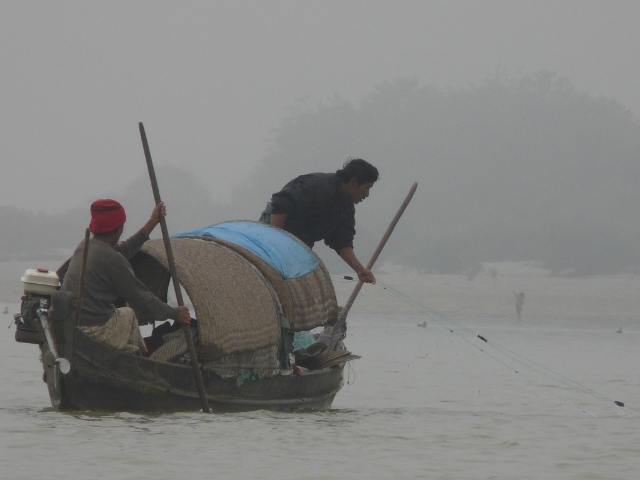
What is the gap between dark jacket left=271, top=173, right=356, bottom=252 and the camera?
1005 cm

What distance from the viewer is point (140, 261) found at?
1040cm

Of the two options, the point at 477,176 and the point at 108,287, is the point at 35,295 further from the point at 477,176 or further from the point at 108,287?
the point at 477,176

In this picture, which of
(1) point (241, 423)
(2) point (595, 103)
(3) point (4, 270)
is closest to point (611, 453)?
(1) point (241, 423)

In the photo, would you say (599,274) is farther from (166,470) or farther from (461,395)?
(166,470)

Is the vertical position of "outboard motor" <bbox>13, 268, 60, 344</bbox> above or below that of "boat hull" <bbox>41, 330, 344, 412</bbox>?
above

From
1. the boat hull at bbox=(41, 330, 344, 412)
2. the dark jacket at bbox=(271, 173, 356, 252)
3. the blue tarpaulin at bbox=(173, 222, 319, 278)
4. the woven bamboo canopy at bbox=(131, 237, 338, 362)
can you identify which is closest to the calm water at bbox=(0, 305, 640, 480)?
the boat hull at bbox=(41, 330, 344, 412)

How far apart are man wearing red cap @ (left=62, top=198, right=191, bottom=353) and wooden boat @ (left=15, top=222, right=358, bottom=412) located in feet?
0.49

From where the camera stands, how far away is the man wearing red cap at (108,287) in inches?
325

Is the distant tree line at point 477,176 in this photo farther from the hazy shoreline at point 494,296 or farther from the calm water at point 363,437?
the calm water at point 363,437

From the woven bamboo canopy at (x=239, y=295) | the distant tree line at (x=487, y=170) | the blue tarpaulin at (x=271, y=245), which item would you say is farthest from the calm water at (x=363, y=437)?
the distant tree line at (x=487, y=170)

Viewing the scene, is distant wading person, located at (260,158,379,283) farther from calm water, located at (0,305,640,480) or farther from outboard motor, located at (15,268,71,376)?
outboard motor, located at (15,268,71,376)

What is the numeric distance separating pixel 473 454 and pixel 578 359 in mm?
12306

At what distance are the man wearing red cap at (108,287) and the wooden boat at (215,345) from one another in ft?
0.49

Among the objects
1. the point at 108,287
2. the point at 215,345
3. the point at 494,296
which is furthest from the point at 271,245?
the point at 494,296
